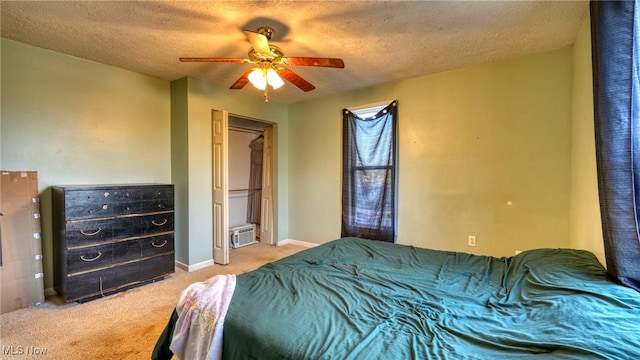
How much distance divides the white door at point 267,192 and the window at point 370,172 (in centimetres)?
140

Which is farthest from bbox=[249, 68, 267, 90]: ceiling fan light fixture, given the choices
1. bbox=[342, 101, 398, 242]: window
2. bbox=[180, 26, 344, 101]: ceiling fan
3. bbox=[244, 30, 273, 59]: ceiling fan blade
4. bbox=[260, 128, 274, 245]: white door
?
bbox=[260, 128, 274, 245]: white door

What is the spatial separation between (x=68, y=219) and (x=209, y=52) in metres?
1.98

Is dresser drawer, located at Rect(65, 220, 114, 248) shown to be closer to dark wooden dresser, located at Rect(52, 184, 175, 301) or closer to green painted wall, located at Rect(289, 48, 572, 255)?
dark wooden dresser, located at Rect(52, 184, 175, 301)

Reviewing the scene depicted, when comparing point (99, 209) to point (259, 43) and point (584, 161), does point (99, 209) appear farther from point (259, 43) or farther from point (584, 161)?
point (584, 161)

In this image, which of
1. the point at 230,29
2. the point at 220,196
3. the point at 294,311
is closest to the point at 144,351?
the point at 294,311

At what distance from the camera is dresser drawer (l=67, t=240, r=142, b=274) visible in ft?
8.30

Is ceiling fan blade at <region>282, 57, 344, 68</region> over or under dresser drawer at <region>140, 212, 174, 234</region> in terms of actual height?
over

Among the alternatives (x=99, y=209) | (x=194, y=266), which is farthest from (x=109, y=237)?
(x=194, y=266)

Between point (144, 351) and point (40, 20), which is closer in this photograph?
point (144, 351)

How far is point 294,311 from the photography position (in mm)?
1256

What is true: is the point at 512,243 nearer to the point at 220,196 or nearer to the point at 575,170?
the point at 575,170

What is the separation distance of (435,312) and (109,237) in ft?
9.74

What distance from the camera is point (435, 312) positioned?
1.28 meters

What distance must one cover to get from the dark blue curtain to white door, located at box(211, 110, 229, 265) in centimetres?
348
